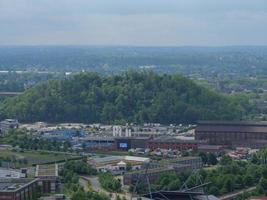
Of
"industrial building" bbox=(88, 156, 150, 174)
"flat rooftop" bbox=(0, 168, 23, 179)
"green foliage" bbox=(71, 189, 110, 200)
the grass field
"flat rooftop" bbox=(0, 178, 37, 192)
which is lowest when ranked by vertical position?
"industrial building" bbox=(88, 156, 150, 174)

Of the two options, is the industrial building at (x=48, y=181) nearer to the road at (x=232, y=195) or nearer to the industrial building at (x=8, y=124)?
the road at (x=232, y=195)

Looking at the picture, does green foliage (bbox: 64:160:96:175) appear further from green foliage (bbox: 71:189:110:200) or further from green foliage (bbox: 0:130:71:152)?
green foliage (bbox: 71:189:110:200)

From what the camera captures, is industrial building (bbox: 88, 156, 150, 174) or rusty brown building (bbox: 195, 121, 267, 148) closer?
Answer: industrial building (bbox: 88, 156, 150, 174)

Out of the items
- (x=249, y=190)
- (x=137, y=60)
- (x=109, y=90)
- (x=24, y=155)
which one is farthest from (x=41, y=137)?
(x=137, y=60)

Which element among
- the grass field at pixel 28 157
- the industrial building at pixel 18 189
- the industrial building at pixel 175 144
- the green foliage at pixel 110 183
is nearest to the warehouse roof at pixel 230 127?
the industrial building at pixel 175 144

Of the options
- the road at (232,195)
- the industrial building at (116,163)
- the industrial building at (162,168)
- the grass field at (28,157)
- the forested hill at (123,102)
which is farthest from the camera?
the forested hill at (123,102)

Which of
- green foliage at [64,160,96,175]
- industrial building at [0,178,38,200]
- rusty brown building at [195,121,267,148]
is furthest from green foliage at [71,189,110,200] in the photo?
A: rusty brown building at [195,121,267,148]

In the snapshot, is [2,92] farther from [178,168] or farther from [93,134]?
[178,168]
